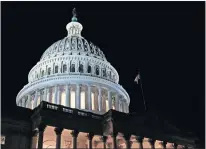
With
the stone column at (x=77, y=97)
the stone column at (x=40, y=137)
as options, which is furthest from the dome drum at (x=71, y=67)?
the stone column at (x=40, y=137)

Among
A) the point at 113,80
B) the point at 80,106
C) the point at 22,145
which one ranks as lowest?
the point at 22,145

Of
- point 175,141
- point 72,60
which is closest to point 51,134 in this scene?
point 175,141

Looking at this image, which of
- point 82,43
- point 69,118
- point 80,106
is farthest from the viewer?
point 82,43

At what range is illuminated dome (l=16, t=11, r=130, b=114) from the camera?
67062 millimetres

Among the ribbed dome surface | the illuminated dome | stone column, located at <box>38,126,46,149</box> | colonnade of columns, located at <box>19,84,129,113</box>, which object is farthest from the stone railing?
the ribbed dome surface

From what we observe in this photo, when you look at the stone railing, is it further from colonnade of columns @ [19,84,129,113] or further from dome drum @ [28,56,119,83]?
dome drum @ [28,56,119,83]

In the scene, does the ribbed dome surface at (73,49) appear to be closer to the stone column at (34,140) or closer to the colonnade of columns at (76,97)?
the colonnade of columns at (76,97)

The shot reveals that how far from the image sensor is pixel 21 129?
40.2 metres

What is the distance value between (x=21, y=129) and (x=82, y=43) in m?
44.1

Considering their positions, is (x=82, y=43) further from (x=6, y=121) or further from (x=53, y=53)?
(x=6, y=121)

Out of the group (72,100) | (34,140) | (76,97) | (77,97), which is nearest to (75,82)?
(76,97)

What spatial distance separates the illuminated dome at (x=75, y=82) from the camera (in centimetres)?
6706

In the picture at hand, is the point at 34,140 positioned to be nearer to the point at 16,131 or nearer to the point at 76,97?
the point at 16,131

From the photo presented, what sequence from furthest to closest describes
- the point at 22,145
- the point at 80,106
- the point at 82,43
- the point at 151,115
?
1. the point at 82,43
2. the point at 80,106
3. the point at 151,115
4. the point at 22,145
